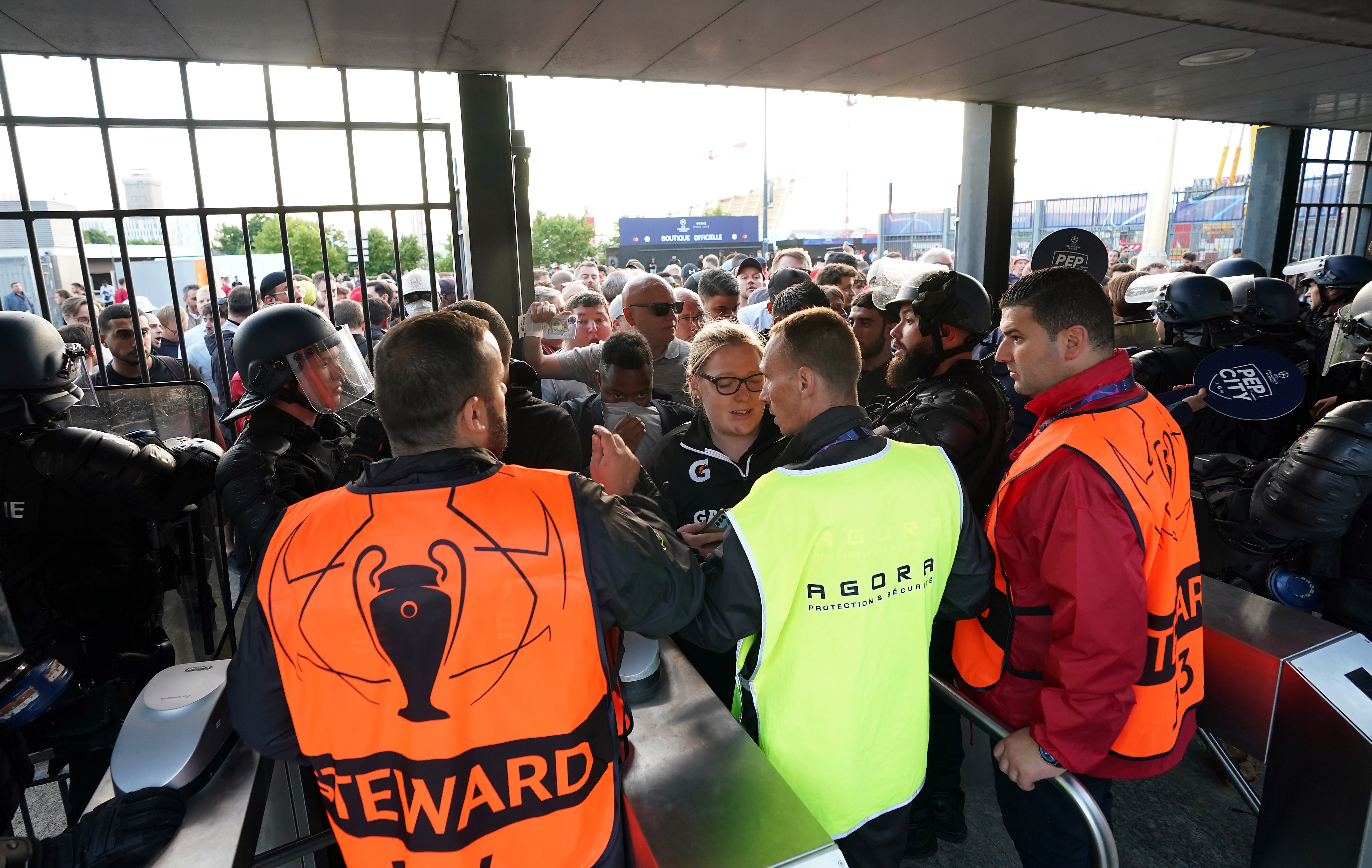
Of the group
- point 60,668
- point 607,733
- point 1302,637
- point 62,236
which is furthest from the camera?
point 62,236

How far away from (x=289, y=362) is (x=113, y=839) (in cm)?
159

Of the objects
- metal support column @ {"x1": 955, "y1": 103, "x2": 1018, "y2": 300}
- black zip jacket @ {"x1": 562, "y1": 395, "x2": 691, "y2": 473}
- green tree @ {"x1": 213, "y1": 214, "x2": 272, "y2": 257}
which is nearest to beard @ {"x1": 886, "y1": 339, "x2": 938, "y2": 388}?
black zip jacket @ {"x1": 562, "y1": 395, "x2": 691, "y2": 473}

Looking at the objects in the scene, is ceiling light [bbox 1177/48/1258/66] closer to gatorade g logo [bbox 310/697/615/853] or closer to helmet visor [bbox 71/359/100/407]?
gatorade g logo [bbox 310/697/615/853]

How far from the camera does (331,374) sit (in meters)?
2.73

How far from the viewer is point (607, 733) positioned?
1530mm

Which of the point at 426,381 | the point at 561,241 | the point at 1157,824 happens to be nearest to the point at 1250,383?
the point at 1157,824

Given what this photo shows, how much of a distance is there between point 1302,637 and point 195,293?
11923 millimetres

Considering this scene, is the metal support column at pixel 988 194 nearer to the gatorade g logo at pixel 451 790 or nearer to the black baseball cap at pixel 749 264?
the black baseball cap at pixel 749 264

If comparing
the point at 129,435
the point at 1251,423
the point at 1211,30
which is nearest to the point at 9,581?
the point at 129,435

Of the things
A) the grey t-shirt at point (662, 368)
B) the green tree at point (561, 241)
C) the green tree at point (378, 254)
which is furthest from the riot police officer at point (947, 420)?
the green tree at point (561, 241)

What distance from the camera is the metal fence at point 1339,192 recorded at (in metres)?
8.70

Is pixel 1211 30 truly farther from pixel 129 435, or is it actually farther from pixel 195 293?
pixel 195 293

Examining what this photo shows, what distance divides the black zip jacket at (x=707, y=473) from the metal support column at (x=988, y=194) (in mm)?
4653

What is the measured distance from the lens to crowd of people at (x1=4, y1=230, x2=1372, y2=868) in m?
1.41
